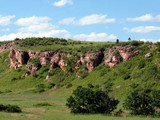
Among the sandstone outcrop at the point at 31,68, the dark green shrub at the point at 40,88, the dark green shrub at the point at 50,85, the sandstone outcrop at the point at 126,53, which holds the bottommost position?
the dark green shrub at the point at 40,88

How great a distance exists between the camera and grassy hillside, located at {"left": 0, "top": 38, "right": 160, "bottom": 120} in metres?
64.5

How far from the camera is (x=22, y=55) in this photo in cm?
12025

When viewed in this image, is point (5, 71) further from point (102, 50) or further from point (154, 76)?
point (154, 76)

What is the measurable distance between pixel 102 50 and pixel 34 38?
5811 centimetres

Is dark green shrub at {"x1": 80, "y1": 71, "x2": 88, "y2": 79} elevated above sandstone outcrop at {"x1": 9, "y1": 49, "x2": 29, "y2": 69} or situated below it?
below

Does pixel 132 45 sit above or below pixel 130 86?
above

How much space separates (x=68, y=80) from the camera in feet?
306

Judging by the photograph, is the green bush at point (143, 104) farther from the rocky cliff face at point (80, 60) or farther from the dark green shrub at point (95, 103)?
the rocky cliff face at point (80, 60)

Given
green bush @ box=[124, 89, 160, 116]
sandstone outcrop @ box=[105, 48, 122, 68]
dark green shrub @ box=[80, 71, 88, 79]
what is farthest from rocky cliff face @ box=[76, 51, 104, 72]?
green bush @ box=[124, 89, 160, 116]

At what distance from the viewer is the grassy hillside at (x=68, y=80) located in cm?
6450

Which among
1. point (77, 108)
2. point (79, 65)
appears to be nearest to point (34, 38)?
point (79, 65)

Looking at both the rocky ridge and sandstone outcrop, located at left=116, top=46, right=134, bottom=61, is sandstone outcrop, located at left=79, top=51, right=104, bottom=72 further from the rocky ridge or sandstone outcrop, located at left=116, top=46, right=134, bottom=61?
sandstone outcrop, located at left=116, top=46, right=134, bottom=61

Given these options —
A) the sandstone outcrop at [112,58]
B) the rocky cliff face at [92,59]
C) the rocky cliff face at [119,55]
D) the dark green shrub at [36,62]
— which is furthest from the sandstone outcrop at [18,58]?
the rocky cliff face at [119,55]

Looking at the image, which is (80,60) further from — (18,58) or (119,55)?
(18,58)
